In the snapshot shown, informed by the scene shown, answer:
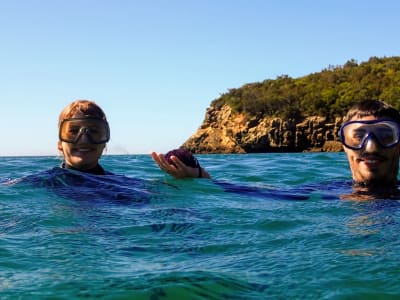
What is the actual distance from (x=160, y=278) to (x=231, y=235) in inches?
45.0

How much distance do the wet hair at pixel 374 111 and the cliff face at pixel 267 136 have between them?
44.0 meters

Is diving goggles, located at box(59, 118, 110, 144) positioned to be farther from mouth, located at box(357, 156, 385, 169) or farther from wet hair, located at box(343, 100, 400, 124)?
mouth, located at box(357, 156, 385, 169)

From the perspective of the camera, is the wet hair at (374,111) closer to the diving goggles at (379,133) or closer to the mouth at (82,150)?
the diving goggles at (379,133)

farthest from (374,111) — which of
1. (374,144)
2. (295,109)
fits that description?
(295,109)

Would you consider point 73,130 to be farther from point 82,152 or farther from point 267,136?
point 267,136

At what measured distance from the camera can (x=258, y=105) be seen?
56.4m

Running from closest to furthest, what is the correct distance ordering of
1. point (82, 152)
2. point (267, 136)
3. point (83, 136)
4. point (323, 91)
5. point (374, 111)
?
1. point (374, 111)
2. point (83, 136)
3. point (82, 152)
4. point (267, 136)
5. point (323, 91)

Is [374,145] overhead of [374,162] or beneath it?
overhead

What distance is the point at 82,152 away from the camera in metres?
5.50

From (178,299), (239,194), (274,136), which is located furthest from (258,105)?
(178,299)

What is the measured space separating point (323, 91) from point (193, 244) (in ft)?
173

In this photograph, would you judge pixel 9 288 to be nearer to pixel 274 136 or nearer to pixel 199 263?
pixel 199 263

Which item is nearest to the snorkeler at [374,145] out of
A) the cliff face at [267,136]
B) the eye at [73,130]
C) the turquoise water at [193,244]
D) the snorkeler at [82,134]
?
the turquoise water at [193,244]

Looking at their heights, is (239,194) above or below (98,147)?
below
